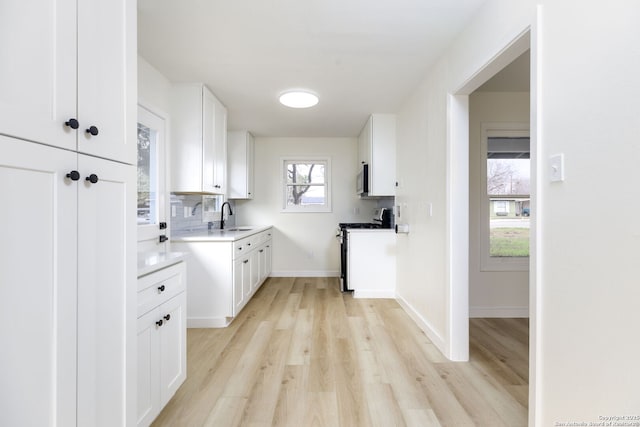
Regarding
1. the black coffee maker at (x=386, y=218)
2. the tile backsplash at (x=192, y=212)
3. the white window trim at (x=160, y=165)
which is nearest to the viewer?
the white window trim at (x=160, y=165)

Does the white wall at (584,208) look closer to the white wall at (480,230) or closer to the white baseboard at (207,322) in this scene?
the white wall at (480,230)

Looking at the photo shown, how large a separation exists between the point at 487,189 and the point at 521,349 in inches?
60.9

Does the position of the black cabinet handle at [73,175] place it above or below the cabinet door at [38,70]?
below

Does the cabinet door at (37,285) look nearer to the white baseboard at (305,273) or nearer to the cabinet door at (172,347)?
the cabinet door at (172,347)

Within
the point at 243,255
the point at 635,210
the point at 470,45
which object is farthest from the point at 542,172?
the point at 243,255

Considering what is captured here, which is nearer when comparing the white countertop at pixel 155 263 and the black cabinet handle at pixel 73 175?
the black cabinet handle at pixel 73 175

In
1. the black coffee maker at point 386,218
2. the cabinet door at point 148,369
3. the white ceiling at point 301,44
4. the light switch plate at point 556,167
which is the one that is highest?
the white ceiling at point 301,44

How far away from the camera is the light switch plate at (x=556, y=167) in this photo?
1.17m

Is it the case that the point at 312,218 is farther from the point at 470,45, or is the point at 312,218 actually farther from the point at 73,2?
the point at 73,2

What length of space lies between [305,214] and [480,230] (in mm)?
2750

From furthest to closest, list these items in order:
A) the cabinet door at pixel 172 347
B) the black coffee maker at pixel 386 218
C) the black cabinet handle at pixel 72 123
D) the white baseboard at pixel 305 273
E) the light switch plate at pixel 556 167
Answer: the white baseboard at pixel 305 273, the black coffee maker at pixel 386 218, the cabinet door at pixel 172 347, the light switch plate at pixel 556 167, the black cabinet handle at pixel 72 123

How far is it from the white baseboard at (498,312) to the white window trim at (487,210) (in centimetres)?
42

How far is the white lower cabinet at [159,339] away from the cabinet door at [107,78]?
62 centimetres

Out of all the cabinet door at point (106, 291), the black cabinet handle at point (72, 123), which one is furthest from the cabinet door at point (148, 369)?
the black cabinet handle at point (72, 123)
